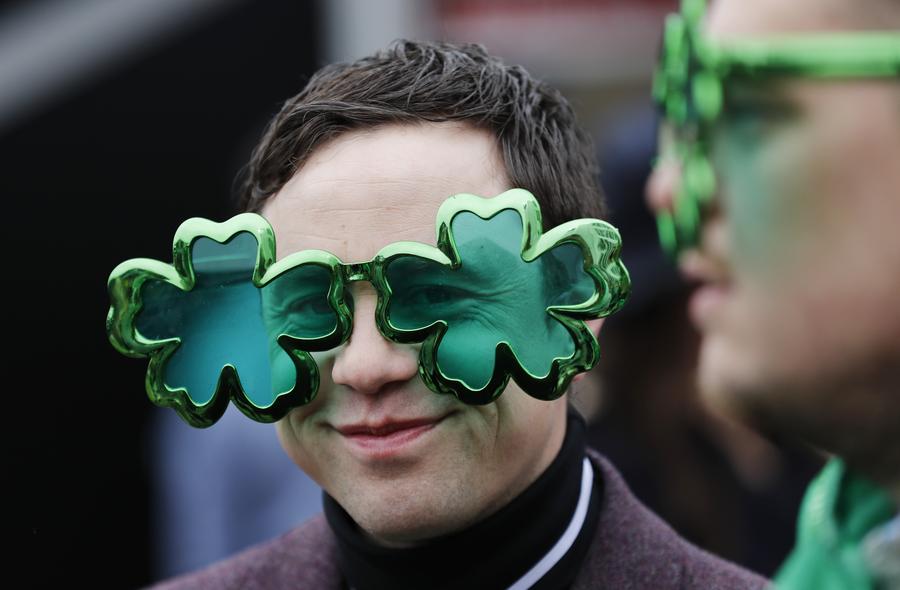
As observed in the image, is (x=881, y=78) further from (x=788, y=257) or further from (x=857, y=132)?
(x=788, y=257)

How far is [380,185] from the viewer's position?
84.7 inches

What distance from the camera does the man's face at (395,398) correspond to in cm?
213

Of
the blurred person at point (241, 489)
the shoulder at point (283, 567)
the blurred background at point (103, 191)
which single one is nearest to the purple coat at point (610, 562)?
the shoulder at point (283, 567)

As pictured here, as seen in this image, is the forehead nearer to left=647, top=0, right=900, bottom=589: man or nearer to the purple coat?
left=647, top=0, right=900, bottom=589: man

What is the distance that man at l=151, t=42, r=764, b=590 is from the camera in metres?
2.14

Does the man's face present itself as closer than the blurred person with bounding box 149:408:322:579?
Yes

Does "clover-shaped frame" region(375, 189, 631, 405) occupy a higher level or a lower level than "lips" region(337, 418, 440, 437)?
higher

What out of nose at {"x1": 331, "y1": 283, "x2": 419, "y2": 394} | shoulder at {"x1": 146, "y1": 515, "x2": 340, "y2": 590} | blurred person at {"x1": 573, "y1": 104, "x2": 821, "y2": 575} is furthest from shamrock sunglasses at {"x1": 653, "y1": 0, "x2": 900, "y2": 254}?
blurred person at {"x1": 573, "y1": 104, "x2": 821, "y2": 575}

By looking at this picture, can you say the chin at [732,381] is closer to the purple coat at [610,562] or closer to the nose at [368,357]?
the nose at [368,357]

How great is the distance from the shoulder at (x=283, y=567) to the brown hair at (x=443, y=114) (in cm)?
69

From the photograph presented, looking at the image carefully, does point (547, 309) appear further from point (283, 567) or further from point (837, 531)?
point (283, 567)

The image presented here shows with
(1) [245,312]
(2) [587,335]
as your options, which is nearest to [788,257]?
(2) [587,335]

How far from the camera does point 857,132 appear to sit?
1584mm

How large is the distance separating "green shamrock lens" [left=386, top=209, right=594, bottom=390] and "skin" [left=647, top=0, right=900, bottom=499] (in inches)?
15.6
